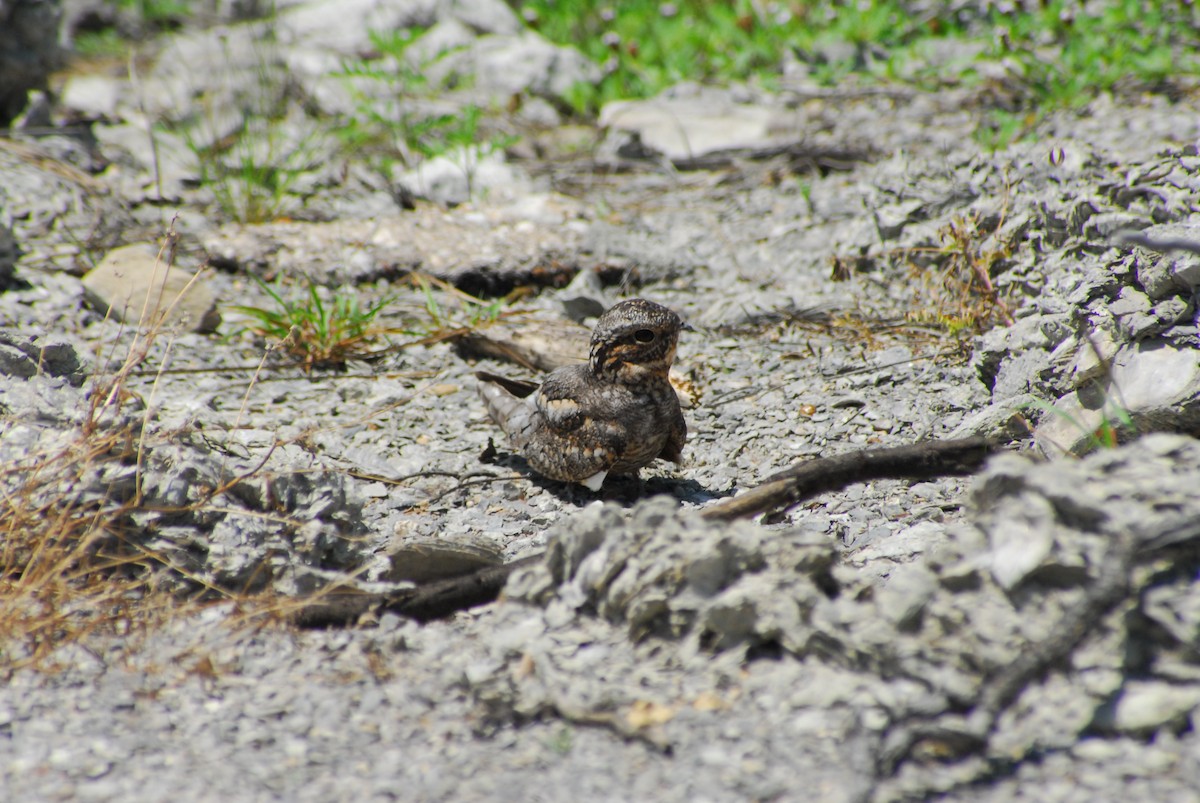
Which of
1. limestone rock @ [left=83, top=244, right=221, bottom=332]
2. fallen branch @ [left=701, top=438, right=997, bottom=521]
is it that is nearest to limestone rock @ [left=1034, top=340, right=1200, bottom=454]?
fallen branch @ [left=701, top=438, right=997, bottom=521]

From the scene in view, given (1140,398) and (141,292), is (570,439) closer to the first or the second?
(1140,398)

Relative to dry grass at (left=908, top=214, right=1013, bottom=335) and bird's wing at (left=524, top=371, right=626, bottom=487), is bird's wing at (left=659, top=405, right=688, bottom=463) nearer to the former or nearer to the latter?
bird's wing at (left=524, top=371, right=626, bottom=487)

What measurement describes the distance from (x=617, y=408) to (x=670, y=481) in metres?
0.41

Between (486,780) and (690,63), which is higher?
(690,63)

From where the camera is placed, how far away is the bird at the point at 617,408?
3436 millimetres

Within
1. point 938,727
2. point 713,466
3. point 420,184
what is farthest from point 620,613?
A: point 420,184

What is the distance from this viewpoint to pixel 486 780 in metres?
2.12

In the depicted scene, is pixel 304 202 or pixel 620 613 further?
pixel 304 202

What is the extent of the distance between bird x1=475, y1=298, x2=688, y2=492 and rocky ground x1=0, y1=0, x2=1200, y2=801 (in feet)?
0.55

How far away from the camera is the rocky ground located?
2.10 meters

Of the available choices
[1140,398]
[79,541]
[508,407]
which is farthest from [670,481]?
[79,541]

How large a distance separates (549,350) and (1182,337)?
2.34 m

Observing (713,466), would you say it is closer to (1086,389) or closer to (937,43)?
(1086,389)

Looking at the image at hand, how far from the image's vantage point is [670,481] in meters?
3.70
